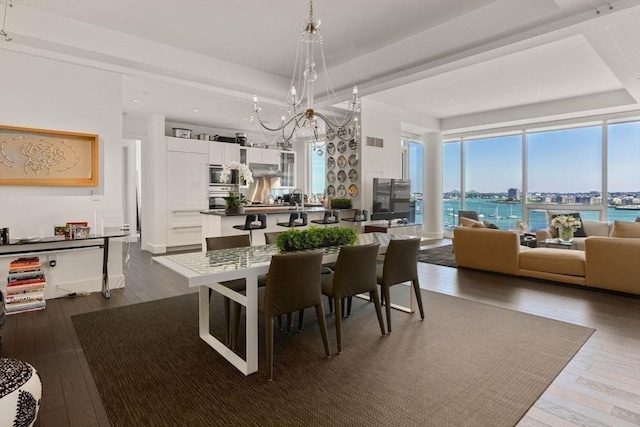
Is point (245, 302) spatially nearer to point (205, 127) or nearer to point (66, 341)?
point (66, 341)

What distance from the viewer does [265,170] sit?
937 cm

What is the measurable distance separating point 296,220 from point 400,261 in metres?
3.29

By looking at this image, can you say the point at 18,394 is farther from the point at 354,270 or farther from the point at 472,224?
the point at 472,224

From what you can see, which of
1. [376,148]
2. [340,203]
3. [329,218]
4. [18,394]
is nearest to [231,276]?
[18,394]

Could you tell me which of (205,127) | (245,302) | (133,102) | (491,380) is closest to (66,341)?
(245,302)

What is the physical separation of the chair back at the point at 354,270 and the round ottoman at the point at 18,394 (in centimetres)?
196

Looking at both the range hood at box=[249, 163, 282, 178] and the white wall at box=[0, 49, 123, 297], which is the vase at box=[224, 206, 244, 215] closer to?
the white wall at box=[0, 49, 123, 297]

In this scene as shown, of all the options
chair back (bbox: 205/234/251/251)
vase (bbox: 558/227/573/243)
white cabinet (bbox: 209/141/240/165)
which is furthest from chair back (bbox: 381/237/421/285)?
white cabinet (bbox: 209/141/240/165)

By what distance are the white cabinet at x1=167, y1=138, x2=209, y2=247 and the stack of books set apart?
3.66m

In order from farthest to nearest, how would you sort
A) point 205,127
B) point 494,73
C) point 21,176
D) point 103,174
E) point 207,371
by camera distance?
point 205,127 < point 494,73 < point 103,174 < point 21,176 < point 207,371

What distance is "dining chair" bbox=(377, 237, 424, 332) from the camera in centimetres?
329

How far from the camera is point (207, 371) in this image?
2.55 meters

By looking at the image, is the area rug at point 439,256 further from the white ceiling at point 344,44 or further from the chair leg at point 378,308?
the chair leg at point 378,308

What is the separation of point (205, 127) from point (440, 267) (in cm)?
657
